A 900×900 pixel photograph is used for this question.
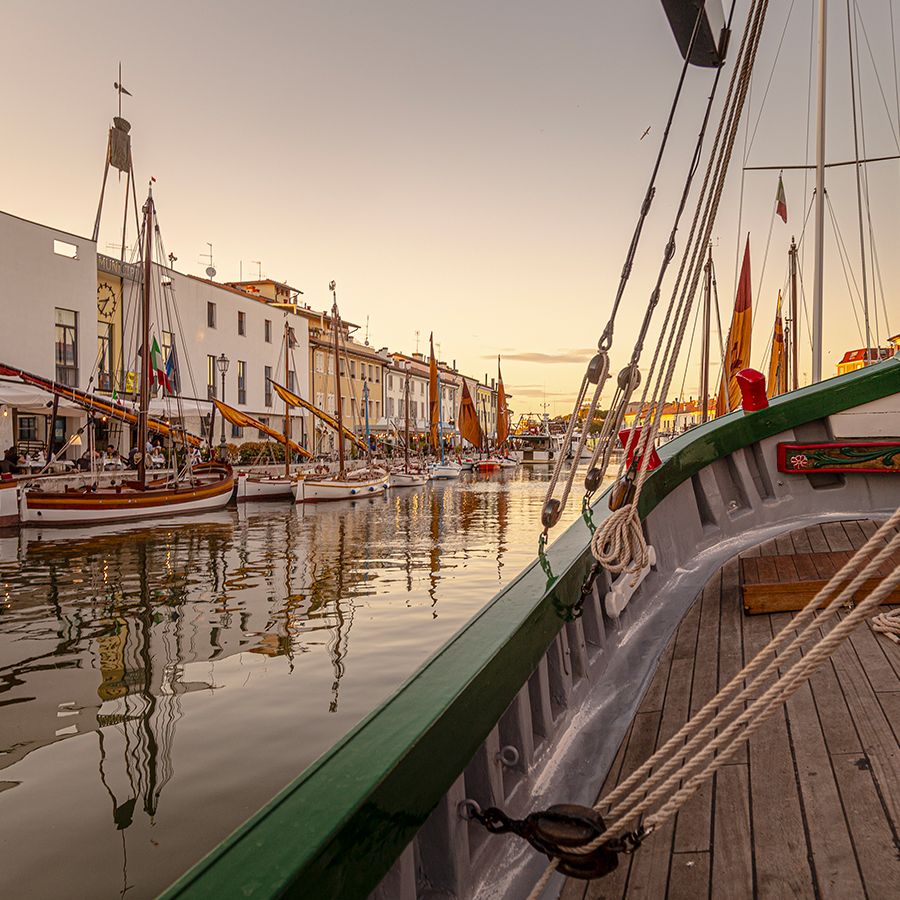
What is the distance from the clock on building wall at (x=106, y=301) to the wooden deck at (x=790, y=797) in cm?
3165

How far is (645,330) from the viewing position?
11.2 ft

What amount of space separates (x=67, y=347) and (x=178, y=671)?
75.8ft

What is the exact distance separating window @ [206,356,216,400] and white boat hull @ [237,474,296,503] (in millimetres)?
9497

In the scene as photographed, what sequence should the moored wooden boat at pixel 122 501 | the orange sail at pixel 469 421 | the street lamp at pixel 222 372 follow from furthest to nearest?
1. the orange sail at pixel 469 421
2. the street lamp at pixel 222 372
3. the moored wooden boat at pixel 122 501

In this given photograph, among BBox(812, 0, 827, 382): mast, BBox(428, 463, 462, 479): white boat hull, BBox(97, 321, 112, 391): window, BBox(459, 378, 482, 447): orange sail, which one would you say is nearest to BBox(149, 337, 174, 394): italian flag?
BBox(97, 321, 112, 391): window

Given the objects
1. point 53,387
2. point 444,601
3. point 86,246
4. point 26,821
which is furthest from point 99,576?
point 86,246

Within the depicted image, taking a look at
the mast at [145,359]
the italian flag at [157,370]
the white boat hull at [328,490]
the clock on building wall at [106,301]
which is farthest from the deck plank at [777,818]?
the clock on building wall at [106,301]

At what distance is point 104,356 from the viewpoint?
98.7ft

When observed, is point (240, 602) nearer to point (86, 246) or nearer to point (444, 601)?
point (444, 601)

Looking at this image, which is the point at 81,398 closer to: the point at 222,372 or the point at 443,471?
the point at 222,372

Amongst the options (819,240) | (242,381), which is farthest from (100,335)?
(819,240)

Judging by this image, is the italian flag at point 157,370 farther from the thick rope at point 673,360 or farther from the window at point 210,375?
the thick rope at point 673,360

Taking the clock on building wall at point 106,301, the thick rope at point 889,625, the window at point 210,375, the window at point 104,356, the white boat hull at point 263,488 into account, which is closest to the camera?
the thick rope at point 889,625

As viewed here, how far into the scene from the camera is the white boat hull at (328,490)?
26906mm
